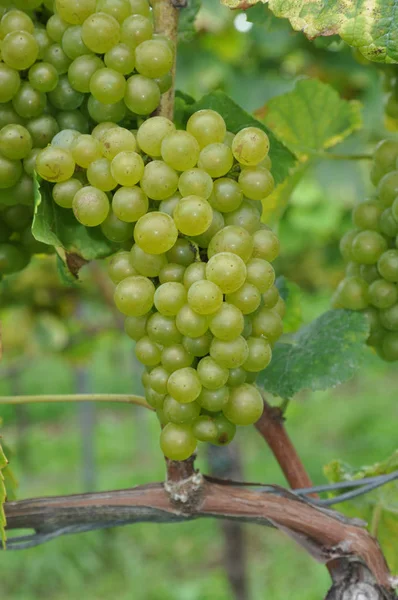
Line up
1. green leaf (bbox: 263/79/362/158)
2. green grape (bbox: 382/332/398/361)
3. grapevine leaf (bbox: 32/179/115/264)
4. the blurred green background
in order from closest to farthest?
grapevine leaf (bbox: 32/179/115/264) → green grape (bbox: 382/332/398/361) → green leaf (bbox: 263/79/362/158) → the blurred green background

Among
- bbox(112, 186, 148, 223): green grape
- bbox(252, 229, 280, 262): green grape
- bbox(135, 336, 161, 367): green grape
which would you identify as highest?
bbox(112, 186, 148, 223): green grape

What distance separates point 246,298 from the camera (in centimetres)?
55

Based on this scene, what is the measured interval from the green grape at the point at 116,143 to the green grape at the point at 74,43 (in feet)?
0.25

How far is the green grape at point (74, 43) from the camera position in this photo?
582 millimetres

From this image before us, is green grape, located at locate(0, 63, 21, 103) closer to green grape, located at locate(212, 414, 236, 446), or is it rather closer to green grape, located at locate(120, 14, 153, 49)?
green grape, located at locate(120, 14, 153, 49)

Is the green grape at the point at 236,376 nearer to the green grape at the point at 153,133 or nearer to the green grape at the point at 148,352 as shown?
the green grape at the point at 148,352

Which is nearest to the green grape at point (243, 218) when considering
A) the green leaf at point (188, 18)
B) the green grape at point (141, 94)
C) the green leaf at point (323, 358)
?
the green grape at point (141, 94)

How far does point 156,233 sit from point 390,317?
1.01 feet

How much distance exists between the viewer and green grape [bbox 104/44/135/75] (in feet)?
1.89

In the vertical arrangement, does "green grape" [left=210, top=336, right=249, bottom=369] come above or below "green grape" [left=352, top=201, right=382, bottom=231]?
below

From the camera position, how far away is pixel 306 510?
65 cm

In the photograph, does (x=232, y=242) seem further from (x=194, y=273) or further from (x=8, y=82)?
(x=8, y=82)

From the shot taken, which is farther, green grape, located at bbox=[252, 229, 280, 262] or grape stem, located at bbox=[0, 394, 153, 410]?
grape stem, located at bbox=[0, 394, 153, 410]

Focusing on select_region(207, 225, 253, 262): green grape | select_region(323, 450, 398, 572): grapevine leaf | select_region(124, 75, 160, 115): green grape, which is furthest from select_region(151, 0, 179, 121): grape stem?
select_region(323, 450, 398, 572): grapevine leaf
